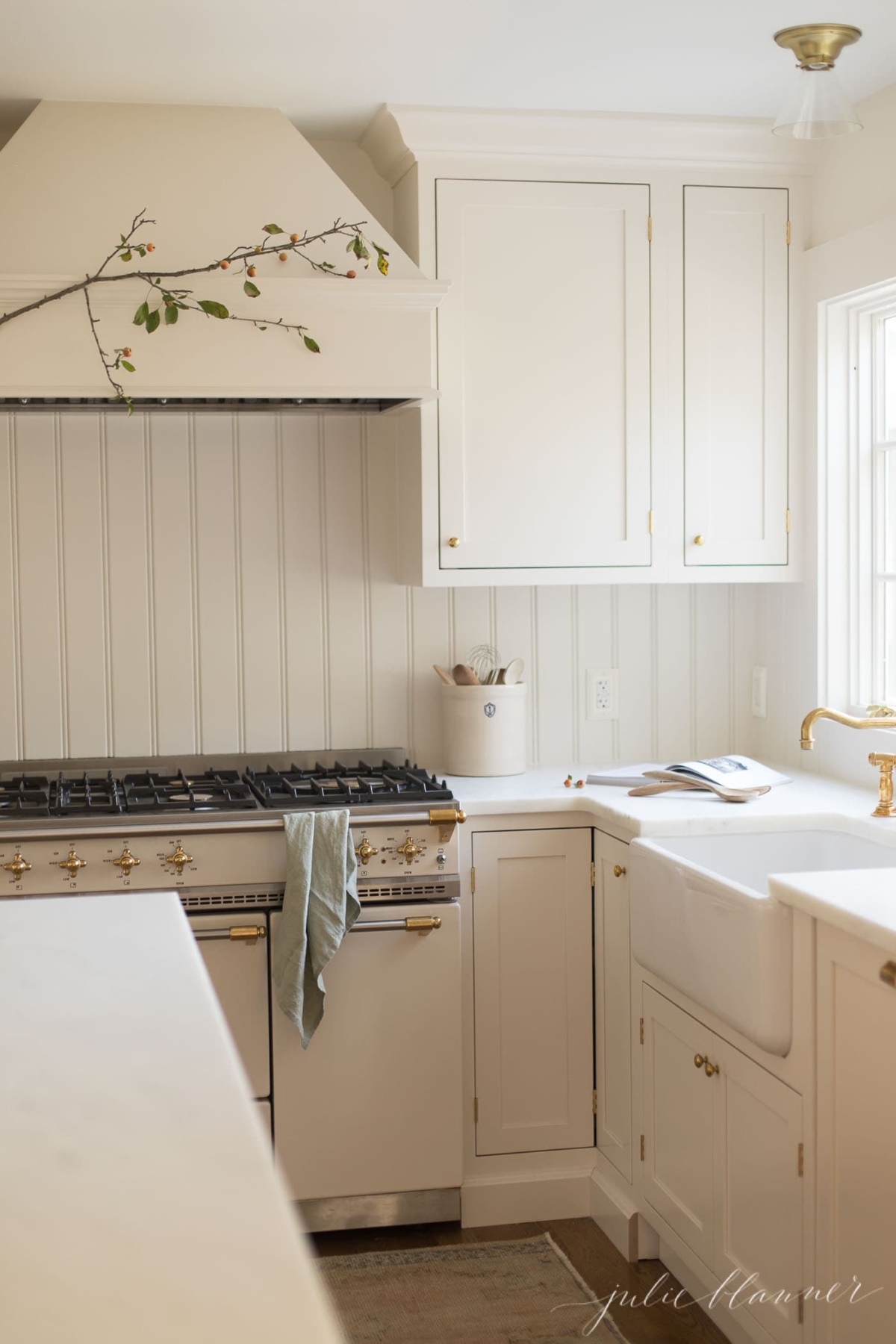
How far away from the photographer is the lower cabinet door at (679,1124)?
2.36m

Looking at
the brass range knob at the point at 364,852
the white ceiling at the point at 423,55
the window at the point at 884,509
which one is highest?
the white ceiling at the point at 423,55

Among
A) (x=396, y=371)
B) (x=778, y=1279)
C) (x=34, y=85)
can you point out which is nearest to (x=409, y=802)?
(x=396, y=371)

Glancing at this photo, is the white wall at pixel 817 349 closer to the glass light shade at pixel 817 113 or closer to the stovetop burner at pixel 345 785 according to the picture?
the glass light shade at pixel 817 113

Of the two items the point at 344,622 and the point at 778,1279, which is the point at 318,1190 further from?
the point at 344,622

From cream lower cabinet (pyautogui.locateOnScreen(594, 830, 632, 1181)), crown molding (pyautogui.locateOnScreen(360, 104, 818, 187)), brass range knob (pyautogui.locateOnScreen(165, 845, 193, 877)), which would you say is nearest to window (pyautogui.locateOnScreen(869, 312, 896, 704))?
crown molding (pyautogui.locateOnScreen(360, 104, 818, 187))

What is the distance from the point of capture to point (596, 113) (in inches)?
119

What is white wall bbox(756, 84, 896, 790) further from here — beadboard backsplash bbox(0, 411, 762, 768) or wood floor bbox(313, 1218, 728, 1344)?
wood floor bbox(313, 1218, 728, 1344)

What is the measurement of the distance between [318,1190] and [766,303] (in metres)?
2.33

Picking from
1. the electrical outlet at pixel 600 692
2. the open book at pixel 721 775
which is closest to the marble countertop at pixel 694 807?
the open book at pixel 721 775

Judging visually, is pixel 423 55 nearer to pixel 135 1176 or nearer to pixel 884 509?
pixel 884 509

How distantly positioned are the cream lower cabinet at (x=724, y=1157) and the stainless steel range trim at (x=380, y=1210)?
0.46 meters

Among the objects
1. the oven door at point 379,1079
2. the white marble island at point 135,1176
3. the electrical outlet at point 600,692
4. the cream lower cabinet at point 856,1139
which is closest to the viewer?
the white marble island at point 135,1176

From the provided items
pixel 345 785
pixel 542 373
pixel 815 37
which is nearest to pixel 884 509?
pixel 542 373

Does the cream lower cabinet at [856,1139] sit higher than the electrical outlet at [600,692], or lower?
lower
